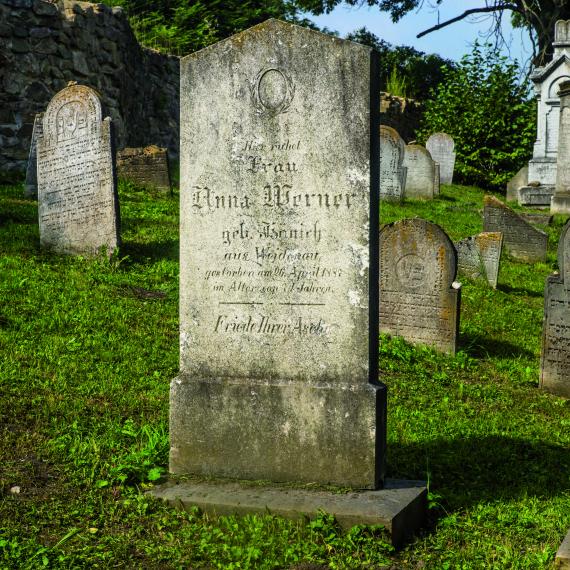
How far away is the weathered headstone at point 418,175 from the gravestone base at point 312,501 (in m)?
14.0

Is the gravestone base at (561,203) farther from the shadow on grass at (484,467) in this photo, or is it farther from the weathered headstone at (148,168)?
the shadow on grass at (484,467)

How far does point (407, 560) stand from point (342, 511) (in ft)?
1.14

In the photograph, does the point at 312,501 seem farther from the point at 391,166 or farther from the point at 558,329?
the point at 391,166

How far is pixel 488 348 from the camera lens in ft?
27.8

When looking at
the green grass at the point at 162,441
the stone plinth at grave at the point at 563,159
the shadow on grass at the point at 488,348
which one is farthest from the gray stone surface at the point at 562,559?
the stone plinth at grave at the point at 563,159

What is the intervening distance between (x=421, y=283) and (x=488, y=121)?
17253 mm

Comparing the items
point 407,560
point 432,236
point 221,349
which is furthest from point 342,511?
point 432,236

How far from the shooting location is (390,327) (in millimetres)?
8391

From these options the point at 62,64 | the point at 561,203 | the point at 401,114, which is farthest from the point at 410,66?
the point at 62,64

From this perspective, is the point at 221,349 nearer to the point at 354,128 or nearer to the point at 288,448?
the point at 288,448

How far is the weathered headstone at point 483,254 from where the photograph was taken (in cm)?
1094

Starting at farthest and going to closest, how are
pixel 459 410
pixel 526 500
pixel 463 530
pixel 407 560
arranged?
pixel 459 410 < pixel 526 500 < pixel 463 530 < pixel 407 560

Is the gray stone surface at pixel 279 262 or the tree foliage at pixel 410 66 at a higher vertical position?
the tree foliage at pixel 410 66

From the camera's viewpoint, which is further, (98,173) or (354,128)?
(98,173)
